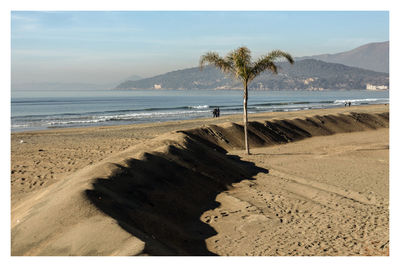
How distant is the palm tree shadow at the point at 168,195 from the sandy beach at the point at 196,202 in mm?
36

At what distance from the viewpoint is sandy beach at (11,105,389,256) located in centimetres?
658

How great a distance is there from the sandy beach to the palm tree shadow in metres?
0.04

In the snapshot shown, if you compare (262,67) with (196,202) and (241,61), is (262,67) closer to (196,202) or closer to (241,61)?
(241,61)

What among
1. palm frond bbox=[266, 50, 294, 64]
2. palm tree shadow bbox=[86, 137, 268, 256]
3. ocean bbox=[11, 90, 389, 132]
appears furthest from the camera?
ocean bbox=[11, 90, 389, 132]

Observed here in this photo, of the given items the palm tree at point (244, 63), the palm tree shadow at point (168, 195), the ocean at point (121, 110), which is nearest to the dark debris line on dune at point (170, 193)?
the palm tree shadow at point (168, 195)

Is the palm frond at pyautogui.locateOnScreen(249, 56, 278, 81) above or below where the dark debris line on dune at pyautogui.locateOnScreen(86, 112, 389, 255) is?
above

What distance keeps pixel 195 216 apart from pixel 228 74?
956 cm

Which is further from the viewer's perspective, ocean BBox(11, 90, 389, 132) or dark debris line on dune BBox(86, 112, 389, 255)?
ocean BBox(11, 90, 389, 132)

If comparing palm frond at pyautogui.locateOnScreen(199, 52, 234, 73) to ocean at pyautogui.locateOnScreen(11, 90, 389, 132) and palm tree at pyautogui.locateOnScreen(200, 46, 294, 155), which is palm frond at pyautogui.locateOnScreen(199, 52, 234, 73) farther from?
ocean at pyautogui.locateOnScreen(11, 90, 389, 132)

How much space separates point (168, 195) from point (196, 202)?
0.82 m

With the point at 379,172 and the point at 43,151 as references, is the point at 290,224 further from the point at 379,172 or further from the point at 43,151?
the point at 43,151

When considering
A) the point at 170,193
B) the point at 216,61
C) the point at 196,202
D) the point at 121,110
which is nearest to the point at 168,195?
the point at 170,193

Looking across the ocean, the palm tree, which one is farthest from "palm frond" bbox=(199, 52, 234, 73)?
the ocean

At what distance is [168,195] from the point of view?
930 centimetres
